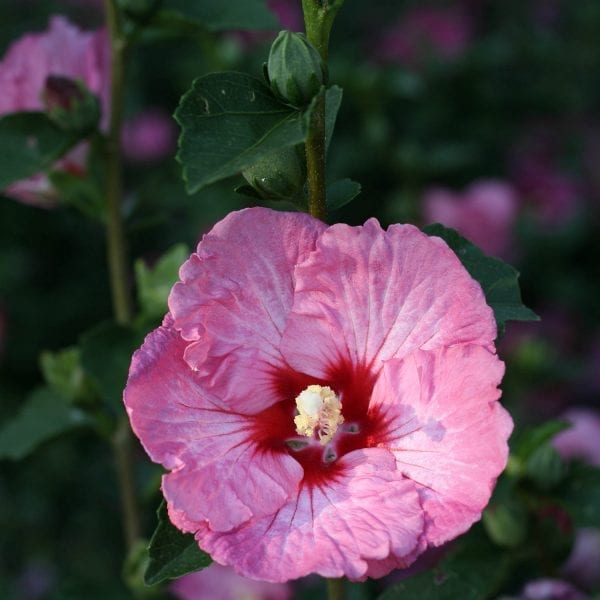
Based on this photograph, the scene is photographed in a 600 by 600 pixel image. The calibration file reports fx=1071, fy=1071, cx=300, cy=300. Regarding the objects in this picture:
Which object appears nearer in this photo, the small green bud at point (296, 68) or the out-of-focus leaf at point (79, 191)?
the small green bud at point (296, 68)

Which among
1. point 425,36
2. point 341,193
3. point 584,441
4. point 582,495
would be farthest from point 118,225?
point 425,36

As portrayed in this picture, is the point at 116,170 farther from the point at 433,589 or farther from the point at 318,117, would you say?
the point at 433,589

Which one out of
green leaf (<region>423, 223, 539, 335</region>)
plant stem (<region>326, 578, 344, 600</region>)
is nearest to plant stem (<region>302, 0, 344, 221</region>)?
green leaf (<region>423, 223, 539, 335</region>)

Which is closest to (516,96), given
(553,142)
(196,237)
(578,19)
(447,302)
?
(553,142)

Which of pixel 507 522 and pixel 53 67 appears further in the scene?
pixel 53 67

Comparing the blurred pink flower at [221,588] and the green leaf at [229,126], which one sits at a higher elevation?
the green leaf at [229,126]

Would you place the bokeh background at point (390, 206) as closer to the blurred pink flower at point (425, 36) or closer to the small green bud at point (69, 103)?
the blurred pink flower at point (425, 36)

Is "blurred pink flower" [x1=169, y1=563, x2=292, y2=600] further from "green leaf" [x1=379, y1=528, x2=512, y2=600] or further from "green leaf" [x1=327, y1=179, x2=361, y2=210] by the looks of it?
"green leaf" [x1=327, y1=179, x2=361, y2=210]

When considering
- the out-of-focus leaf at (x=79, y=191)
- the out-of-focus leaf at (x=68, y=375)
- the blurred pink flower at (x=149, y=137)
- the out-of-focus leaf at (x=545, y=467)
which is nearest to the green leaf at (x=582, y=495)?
the out-of-focus leaf at (x=545, y=467)
